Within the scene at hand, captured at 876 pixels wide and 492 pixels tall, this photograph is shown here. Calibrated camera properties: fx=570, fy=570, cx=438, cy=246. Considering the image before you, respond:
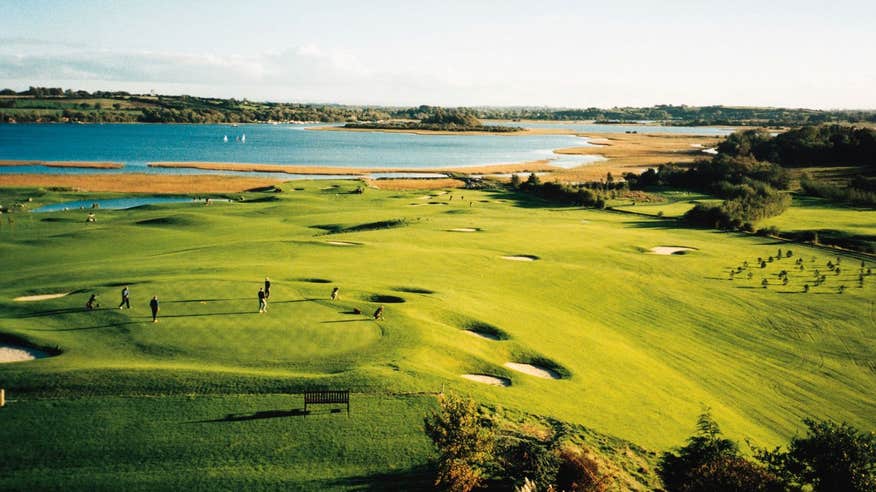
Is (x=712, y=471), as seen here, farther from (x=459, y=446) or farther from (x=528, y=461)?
(x=459, y=446)

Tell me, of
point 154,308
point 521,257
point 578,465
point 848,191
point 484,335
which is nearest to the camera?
point 578,465

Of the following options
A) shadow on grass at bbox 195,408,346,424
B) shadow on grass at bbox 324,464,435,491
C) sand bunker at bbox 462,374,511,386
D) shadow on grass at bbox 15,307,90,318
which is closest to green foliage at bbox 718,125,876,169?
sand bunker at bbox 462,374,511,386

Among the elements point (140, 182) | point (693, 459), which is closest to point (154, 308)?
point (693, 459)

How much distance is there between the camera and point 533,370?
2892cm

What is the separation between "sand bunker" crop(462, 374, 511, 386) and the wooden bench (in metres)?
6.85

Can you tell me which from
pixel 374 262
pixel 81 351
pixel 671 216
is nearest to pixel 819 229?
pixel 671 216

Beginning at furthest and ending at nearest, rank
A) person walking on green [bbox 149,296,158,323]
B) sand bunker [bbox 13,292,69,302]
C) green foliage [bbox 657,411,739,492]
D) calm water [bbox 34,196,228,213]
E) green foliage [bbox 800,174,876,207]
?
1. green foliage [bbox 800,174,876,207]
2. calm water [bbox 34,196,228,213]
3. sand bunker [bbox 13,292,69,302]
4. person walking on green [bbox 149,296,158,323]
5. green foliage [bbox 657,411,739,492]

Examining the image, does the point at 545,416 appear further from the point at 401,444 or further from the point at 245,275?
the point at 245,275

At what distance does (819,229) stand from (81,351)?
253 feet

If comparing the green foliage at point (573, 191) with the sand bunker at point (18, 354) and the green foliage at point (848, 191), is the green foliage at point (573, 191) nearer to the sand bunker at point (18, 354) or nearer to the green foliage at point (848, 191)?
the green foliage at point (848, 191)

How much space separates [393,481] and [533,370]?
12575mm

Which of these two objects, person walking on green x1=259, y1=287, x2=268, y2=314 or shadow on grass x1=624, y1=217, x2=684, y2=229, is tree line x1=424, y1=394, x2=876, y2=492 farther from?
shadow on grass x1=624, y1=217, x2=684, y2=229

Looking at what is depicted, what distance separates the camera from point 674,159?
176m

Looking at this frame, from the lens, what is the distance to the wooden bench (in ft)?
69.3
